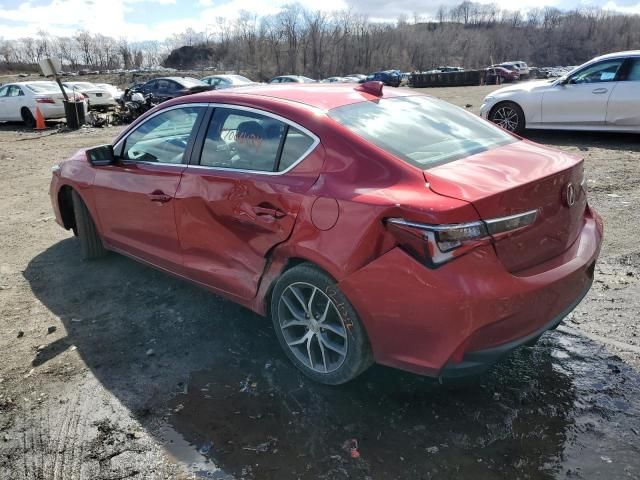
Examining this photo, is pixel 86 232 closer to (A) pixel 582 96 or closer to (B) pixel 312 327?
(B) pixel 312 327

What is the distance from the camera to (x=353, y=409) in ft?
9.23

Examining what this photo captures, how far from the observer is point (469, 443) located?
Result: 2.53 m

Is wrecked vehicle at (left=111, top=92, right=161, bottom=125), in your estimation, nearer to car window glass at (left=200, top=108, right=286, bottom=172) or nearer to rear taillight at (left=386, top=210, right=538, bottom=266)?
car window glass at (left=200, top=108, right=286, bottom=172)

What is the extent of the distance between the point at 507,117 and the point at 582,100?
1.37 meters

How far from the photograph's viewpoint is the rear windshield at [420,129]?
285cm

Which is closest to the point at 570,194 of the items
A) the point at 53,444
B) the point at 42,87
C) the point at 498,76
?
the point at 53,444

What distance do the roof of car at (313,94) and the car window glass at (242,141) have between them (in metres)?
0.17

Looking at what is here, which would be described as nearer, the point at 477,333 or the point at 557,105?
the point at 477,333

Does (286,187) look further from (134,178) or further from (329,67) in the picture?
(329,67)

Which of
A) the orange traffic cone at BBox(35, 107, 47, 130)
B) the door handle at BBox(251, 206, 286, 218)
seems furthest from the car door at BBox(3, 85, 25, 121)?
the door handle at BBox(251, 206, 286, 218)

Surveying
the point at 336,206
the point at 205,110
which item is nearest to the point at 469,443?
the point at 336,206

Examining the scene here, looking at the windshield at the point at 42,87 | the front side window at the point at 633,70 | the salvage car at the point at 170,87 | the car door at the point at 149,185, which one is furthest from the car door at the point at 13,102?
the front side window at the point at 633,70

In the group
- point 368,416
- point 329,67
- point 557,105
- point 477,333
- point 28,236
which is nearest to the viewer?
point 477,333

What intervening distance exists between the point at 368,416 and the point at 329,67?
91092 millimetres
